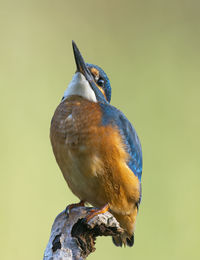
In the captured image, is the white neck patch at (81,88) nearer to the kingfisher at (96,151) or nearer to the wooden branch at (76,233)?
the kingfisher at (96,151)

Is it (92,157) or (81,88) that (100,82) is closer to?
(81,88)

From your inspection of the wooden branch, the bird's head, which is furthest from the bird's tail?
the bird's head

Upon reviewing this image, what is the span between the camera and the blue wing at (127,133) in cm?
225

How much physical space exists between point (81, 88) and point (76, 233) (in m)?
0.69

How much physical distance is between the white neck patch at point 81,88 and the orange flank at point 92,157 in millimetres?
59

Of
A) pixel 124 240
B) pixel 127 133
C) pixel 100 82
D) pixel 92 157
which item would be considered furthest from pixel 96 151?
pixel 124 240

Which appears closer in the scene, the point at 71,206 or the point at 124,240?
the point at 71,206

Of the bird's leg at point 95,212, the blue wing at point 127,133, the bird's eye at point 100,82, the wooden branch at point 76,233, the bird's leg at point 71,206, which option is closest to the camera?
the wooden branch at point 76,233

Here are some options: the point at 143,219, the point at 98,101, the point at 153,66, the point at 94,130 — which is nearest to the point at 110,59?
the point at 153,66

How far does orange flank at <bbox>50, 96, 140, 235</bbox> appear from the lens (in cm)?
211

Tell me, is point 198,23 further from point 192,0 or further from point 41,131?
point 41,131

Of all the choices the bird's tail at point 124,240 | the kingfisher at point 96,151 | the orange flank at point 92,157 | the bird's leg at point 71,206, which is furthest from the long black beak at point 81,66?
the bird's tail at point 124,240

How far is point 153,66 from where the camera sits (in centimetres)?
377

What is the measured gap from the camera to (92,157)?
6.89 feet
